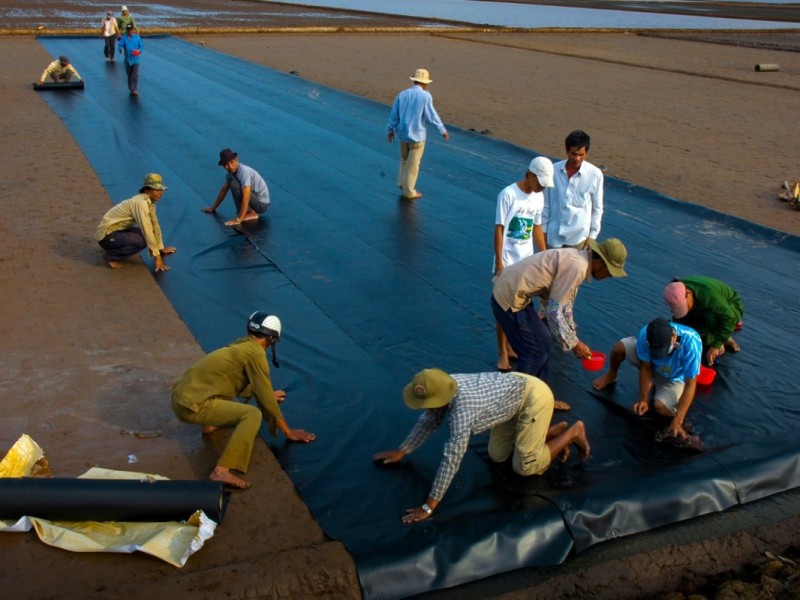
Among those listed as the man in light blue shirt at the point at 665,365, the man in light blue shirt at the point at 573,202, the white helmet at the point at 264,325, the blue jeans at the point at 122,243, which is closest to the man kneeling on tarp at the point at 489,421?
the man in light blue shirt at the point at 665,365

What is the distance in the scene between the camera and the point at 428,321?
770 cm

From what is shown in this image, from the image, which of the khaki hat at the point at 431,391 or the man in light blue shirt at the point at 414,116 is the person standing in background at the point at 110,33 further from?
the khaki hat at the point at 431,391

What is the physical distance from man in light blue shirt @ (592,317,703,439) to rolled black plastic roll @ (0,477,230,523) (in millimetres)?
3110

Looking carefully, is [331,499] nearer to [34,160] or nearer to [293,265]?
[293,265]

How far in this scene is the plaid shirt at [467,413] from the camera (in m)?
4.94

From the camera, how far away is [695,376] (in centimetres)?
584

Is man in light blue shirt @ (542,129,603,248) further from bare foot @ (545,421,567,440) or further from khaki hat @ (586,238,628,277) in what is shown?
bare foot @ (545,421,567,440)

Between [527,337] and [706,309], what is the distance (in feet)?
5.02

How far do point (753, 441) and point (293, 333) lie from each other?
149 inches

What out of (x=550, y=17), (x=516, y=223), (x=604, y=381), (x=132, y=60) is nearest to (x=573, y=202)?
(x=516, y=223)

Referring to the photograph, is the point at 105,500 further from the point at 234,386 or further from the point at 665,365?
the point at 665,365

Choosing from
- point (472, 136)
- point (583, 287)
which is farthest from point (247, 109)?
point (583, 287)

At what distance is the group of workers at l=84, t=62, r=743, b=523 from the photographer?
5.13 meters

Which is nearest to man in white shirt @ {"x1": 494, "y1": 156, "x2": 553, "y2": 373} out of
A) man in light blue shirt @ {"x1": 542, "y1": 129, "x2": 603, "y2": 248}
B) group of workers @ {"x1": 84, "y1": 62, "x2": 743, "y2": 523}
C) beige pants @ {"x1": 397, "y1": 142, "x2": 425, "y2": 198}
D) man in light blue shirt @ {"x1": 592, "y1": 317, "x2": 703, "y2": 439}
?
group of workers @ {"x1": 84, "y1": 62, "x2": 743, "y2": 523}
